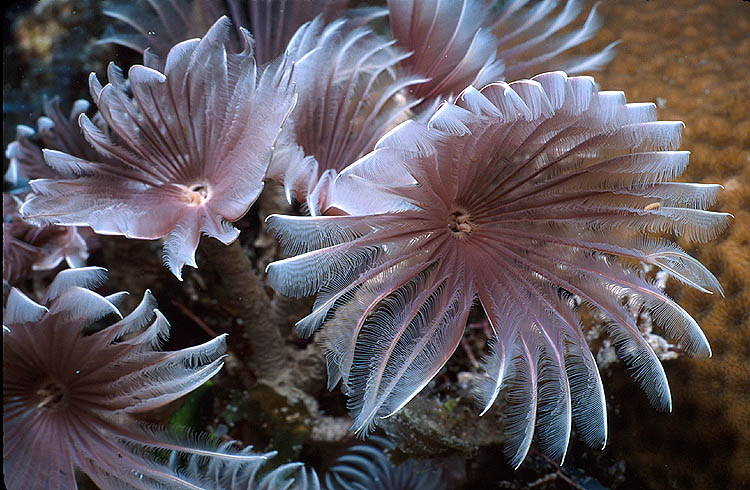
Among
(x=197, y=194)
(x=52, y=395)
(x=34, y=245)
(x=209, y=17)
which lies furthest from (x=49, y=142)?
(x=52, y=395)

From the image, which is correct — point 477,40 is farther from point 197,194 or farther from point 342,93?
point 197,194

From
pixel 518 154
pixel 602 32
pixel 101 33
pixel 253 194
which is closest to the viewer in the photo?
pixel 253 194

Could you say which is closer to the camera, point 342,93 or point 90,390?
point 90,390

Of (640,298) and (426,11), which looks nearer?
(640,298)

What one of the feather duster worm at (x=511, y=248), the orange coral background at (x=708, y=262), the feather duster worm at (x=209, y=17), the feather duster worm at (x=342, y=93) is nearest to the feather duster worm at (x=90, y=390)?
the feather duster worm at (x=511, y=248)

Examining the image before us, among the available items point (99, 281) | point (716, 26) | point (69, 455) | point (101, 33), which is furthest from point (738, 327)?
point (101, 33)

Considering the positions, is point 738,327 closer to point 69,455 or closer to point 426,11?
point 426,11
